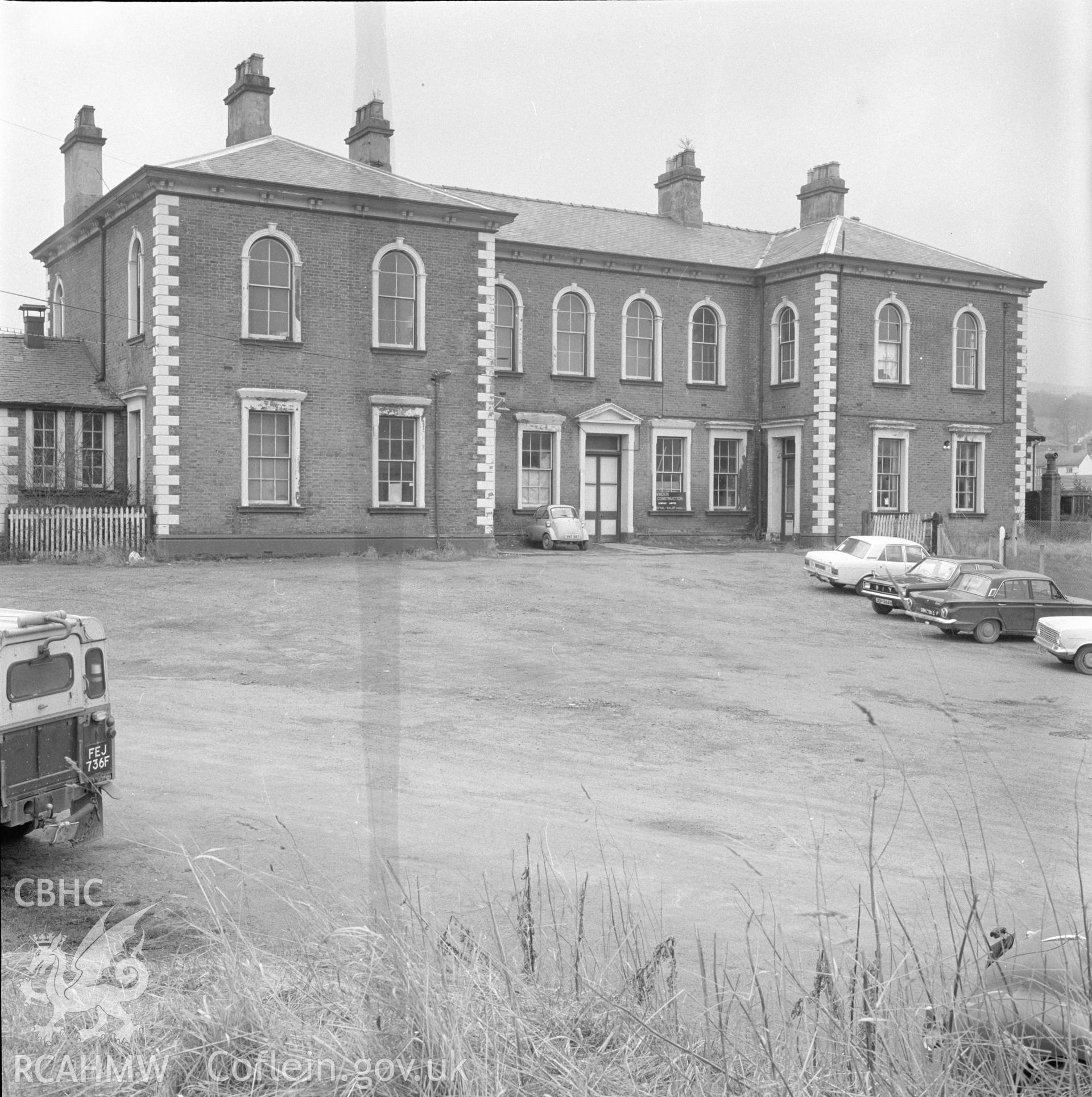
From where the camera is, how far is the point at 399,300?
2684cm

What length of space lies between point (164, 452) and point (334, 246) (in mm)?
5774

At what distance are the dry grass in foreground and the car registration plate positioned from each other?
221cm

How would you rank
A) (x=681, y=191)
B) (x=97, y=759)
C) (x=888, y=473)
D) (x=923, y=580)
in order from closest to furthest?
1. (x=97, y=759)
2. (x=923, y=580)
3. (x=888, y=473)
4. (x=681, y=191)

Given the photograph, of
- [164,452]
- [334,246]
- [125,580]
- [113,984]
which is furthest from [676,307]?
[113,984]

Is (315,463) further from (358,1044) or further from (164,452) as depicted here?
(358,1044)

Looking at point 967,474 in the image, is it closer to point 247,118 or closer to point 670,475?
point 670,475

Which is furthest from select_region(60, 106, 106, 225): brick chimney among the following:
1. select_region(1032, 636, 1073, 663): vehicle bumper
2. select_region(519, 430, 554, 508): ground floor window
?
select_region(1032, 636, 1073, 663): vehicle bumper

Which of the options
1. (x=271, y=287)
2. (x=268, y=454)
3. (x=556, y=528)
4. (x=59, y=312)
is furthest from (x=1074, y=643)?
(x=59, y=312)

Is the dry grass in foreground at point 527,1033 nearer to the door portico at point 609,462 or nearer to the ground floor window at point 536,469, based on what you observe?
the ground floor window at point 536,469

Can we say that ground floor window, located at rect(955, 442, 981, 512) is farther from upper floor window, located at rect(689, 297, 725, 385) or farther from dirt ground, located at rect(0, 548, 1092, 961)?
dirt ground, located at rect(0, 548, 1092, 961)

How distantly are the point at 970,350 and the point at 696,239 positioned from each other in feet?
30.2

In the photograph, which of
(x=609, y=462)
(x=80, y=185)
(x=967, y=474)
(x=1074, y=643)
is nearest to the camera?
(x=1074, y=643)

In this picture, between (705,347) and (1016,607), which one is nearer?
(1016,607)

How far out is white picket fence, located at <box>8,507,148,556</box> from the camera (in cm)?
1758
